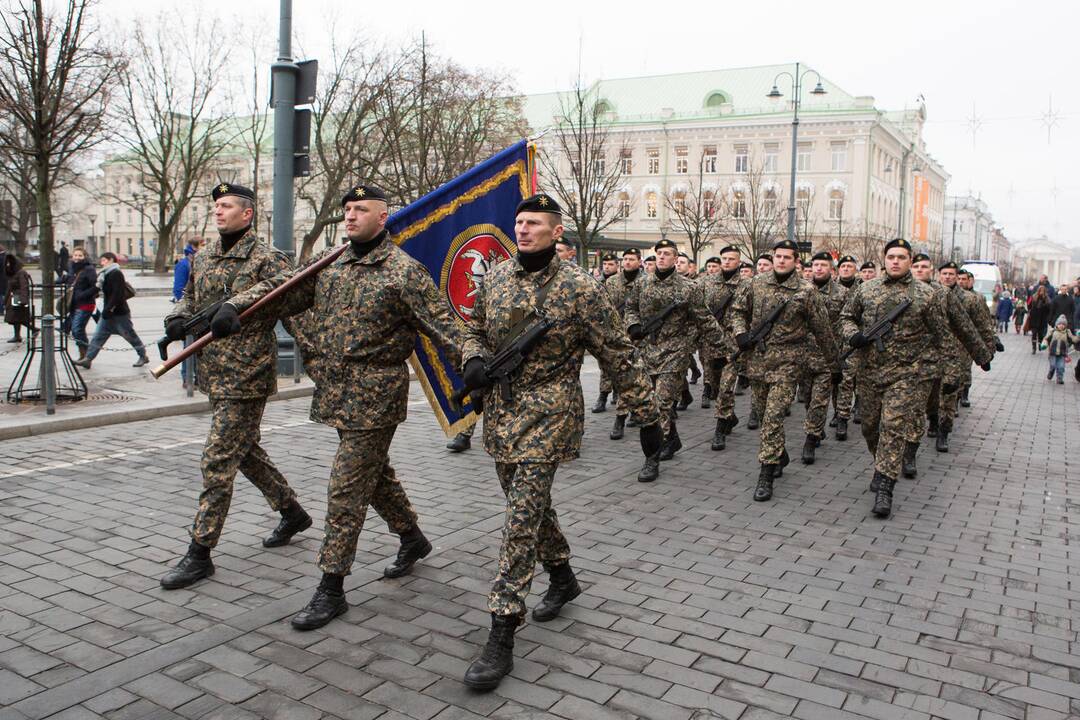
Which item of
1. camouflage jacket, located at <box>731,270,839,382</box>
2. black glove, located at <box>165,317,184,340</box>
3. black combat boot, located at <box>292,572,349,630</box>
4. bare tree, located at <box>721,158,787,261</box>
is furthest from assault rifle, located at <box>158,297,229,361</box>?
bare tree, located at <box>721,158,787,261</box>

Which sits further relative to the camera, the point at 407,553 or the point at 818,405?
the point at 818,405

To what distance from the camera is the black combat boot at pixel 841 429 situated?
10406 mm

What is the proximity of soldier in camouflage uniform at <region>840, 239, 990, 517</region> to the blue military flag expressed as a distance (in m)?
2.93

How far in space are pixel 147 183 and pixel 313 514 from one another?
50422 mm

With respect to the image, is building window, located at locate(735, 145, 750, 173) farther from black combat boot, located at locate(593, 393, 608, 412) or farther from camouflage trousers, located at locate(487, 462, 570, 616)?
camouflage trousers, located at locate(487, 462, 570, 616)

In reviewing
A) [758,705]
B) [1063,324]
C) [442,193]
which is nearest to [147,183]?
[1063,324]

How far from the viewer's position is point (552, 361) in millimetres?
4199

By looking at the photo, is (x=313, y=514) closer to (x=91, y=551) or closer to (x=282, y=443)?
(x=91, y=551)

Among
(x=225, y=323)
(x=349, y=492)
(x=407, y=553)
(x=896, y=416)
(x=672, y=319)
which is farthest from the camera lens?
(x=672, y=319)

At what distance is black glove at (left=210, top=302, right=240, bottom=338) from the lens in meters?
4.43

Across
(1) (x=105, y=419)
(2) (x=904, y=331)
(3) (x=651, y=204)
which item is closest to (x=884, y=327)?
(2) (x=904, y=331)

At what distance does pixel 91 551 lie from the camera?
18.2ft

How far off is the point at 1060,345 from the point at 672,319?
38.6 ft

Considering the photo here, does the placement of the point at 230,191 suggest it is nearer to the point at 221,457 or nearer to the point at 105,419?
the point at 221,457
